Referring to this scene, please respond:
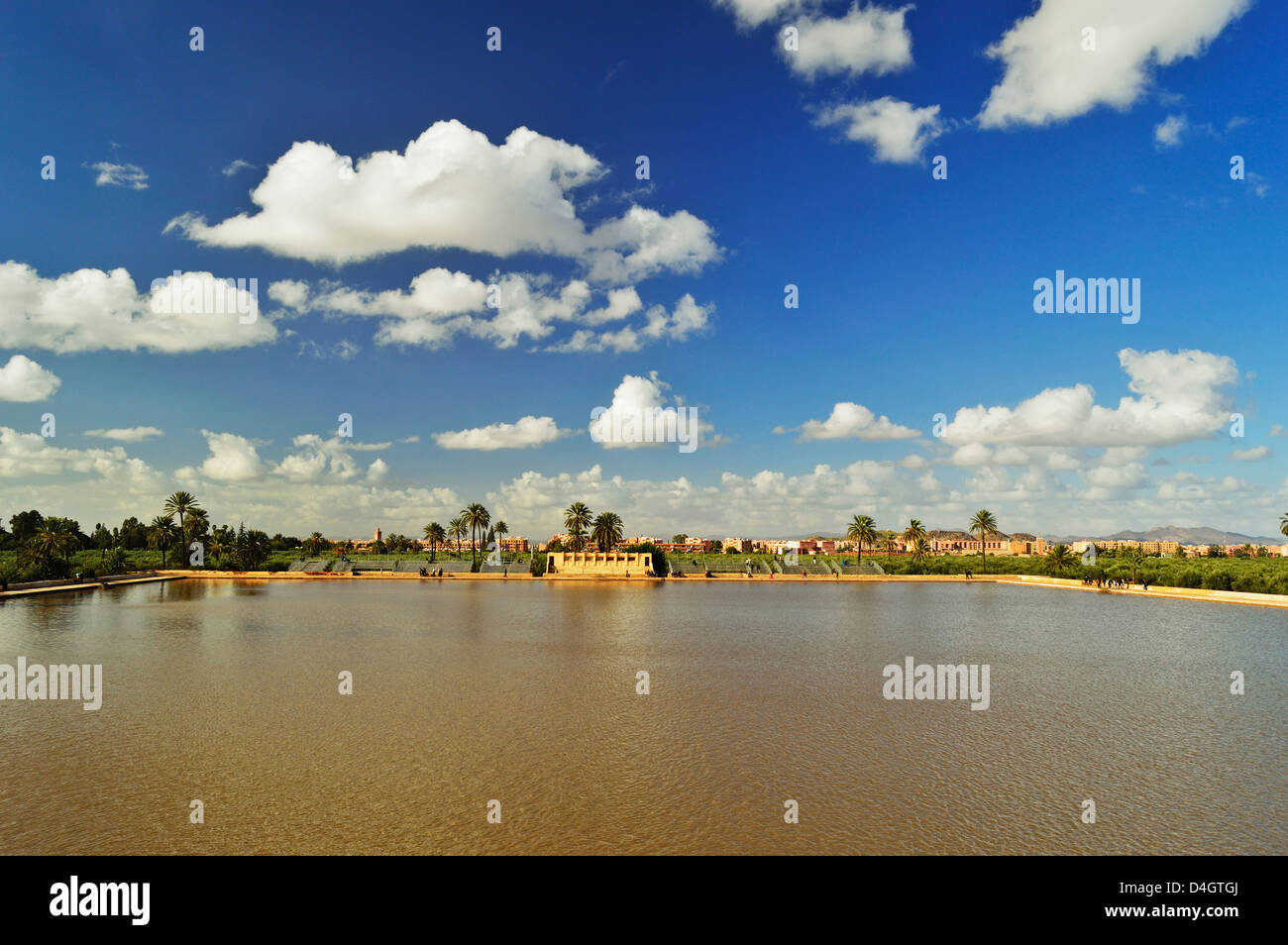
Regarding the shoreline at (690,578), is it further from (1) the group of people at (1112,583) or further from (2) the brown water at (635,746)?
(2) the brown water at (635,746)

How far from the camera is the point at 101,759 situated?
17672 millimetres

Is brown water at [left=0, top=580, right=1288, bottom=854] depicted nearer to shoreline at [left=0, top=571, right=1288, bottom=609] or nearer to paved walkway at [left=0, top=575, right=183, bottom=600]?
paved walkway at [left=0, top=575, right=183, bottom=600]

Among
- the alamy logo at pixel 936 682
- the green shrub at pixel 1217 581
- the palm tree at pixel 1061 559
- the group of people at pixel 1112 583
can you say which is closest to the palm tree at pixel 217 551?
the alamy logo at pixel 936 682

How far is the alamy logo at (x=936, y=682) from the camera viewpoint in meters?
25.5

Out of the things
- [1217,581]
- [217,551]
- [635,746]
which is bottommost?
[1217,581]

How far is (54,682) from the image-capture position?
26.2m

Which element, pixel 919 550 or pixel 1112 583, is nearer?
pixel 1112 583

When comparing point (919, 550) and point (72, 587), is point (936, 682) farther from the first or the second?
point (919, 550)

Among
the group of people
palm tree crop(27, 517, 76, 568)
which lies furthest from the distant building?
palm tree crop(27, 517, 76, 568)
